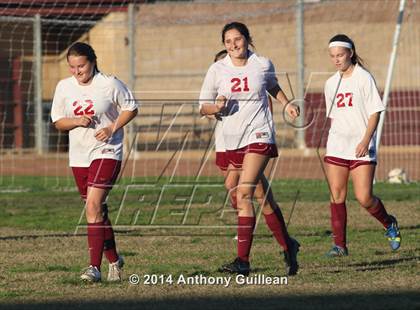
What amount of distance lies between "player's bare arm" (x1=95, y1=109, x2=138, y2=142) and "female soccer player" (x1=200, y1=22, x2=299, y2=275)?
1.99ft

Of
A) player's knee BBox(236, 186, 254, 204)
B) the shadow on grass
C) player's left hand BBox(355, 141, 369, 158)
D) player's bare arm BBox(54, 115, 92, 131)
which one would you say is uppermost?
player's bare arm BBox(54, 115, 92, 131)

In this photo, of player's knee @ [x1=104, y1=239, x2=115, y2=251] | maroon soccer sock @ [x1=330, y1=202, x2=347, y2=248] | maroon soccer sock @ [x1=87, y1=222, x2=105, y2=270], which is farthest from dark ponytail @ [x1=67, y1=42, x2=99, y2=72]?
maroon soccer sock @ [x1=330, y1=202, x2=347, y2=248]

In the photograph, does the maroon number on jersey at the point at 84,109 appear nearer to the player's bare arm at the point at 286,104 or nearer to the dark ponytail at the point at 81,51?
the dark ponytail at the point at 81,51

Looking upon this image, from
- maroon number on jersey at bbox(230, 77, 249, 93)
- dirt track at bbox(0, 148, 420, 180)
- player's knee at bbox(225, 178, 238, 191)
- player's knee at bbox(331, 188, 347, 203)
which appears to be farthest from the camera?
dirt track at bbox(0, 148, 420, 180)

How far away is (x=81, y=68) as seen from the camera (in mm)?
8945

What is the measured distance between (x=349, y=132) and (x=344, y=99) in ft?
1.04

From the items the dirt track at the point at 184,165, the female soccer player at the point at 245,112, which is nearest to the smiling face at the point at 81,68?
the female soccer player at the point at 245,112

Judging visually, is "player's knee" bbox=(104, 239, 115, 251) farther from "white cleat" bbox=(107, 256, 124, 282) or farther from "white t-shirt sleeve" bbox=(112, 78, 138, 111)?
"white t-shirt sleeve" bbox=(112, 78, 138, 111)

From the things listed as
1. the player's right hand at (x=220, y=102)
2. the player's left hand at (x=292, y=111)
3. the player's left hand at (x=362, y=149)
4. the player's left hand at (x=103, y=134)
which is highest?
the player's right hand at (x=220, y=102)

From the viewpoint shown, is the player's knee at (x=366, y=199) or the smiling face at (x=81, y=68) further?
the player's knee at (x=366, y=199)

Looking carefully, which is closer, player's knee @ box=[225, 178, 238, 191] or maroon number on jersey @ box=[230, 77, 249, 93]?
maroon number on jersey @ box=[230, 77, 249, 93]

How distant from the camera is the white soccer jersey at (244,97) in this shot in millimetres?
9133

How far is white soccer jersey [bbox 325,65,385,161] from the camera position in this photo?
34.1 ft

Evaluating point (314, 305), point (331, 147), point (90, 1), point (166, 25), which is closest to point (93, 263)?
point (314, 305)
